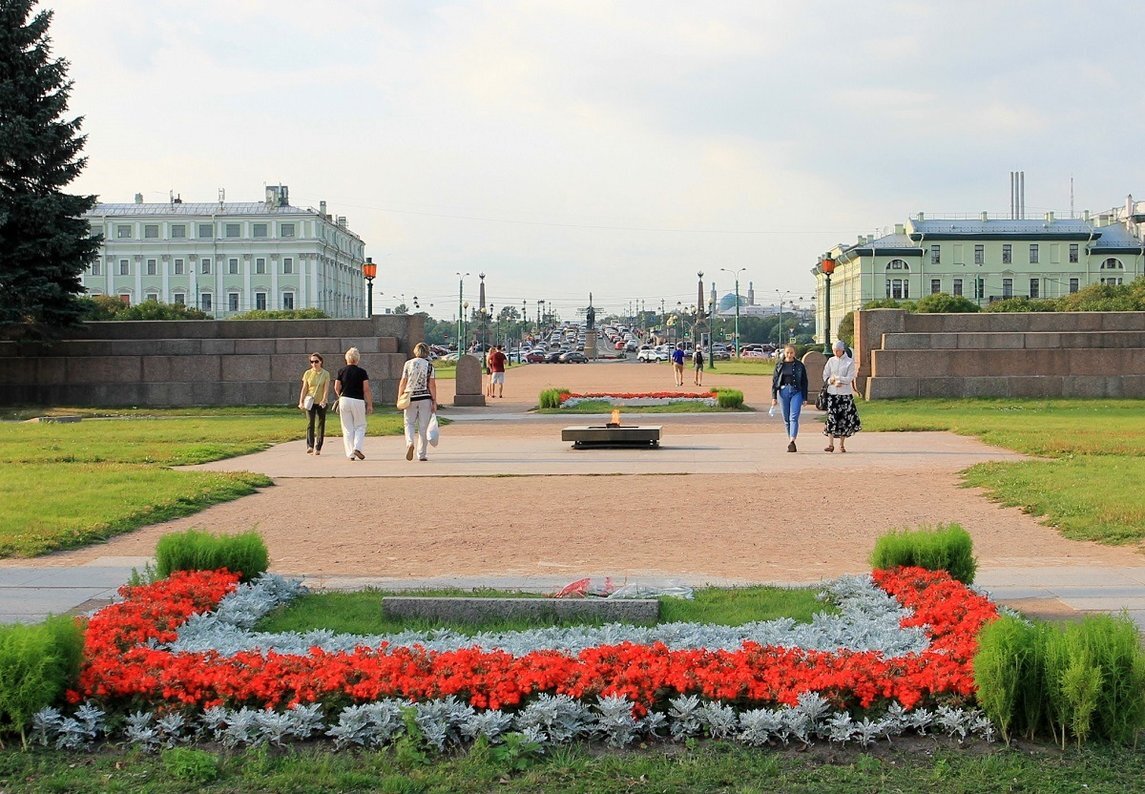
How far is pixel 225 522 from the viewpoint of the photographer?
11586mm

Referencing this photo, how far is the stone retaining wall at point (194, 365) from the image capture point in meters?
29.6

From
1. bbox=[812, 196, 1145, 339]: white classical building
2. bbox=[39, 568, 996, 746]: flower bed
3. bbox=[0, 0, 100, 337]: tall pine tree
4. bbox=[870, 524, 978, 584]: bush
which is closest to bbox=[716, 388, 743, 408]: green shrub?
bbox=[0, 0, 100, 337]: tall pine tree

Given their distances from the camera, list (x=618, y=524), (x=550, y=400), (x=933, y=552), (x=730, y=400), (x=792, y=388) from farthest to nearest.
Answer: (x=550, y=400), (x=730, y=400), (x=792, y=388), (x=618, y=524), (x=933, y=552)

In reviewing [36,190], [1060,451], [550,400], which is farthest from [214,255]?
[1060,451]

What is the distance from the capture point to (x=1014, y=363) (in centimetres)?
2919

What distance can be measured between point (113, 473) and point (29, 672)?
10069 millimetres

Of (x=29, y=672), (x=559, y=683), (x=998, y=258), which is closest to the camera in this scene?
(x=29, y=672)

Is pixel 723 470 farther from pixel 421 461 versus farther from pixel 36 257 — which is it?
pixel 36 257

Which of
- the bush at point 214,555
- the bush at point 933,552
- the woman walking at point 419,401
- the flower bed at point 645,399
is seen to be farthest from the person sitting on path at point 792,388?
the bush at point 214,555

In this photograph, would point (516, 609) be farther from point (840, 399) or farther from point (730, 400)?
point (730, 400)

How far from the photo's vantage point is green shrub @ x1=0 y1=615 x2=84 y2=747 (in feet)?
17.1

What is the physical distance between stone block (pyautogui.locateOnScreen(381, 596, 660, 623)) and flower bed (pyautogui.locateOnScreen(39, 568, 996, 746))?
95 centimetres

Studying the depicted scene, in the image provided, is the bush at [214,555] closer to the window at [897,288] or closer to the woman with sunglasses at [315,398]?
the woman with sunglasses at [315,398]

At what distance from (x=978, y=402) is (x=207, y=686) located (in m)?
25.2
